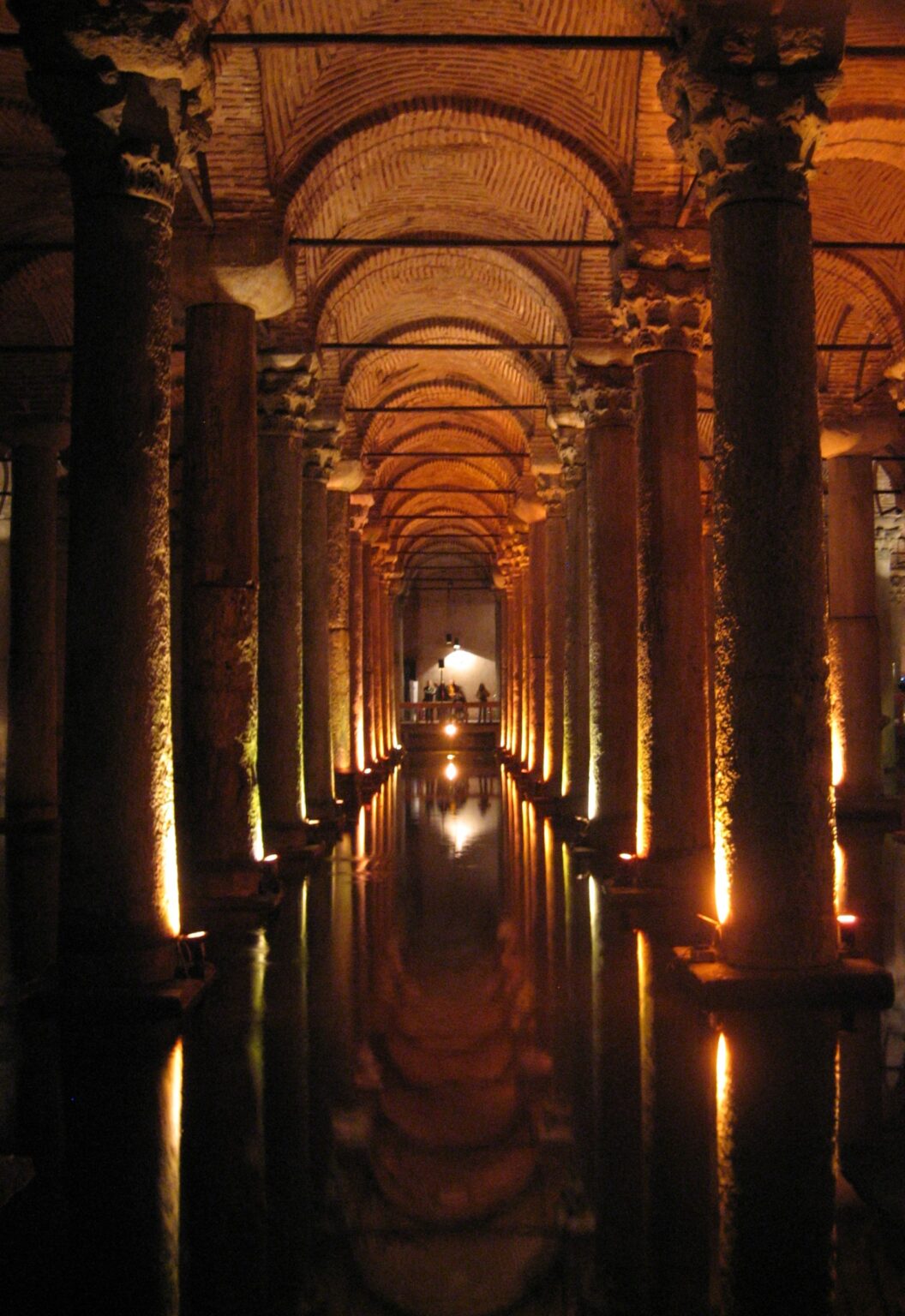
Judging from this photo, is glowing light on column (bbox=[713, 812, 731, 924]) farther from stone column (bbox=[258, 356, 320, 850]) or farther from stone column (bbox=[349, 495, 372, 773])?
stone column (bbox=[349, 495, 372, 773])

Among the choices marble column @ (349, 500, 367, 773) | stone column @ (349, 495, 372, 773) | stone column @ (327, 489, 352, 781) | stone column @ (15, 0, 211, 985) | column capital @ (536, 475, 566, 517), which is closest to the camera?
stone column @ (15, 0, 211, 985)

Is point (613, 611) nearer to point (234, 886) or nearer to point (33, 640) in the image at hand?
point (234, 886)

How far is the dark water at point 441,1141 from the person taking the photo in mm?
3199

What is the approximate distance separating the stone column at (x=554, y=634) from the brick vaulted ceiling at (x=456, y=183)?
196cm

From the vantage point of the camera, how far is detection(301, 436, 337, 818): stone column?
14016mm

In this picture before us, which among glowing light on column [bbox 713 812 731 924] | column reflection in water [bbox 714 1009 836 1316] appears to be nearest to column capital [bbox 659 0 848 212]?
glowing light on column [bbox 713 812 731 924]

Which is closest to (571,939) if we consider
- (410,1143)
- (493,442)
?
(410,1143)

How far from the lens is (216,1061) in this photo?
523cm

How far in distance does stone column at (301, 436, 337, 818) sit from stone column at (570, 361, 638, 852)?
3.76 metres

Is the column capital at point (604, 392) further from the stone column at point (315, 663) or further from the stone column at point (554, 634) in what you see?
the stone column at point (554, 634)

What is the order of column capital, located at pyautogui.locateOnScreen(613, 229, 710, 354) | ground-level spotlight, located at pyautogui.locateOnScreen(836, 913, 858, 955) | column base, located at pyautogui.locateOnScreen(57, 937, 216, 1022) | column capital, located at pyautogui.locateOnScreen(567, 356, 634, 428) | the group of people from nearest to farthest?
column base, located at pyautogui.locateOnScreen(57, 937, 216, 1022) → ground-level spotlight, located at pyautogui.locateOnScreen(836, 913, 858, 955) → column capital, located at pyautogui.locateOnScreen(613, 229, 710, 354) → column capital, located at pyautogui.locateOnScreen(567, 356, 634, 428) → the group of people

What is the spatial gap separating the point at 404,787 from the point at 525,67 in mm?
13128

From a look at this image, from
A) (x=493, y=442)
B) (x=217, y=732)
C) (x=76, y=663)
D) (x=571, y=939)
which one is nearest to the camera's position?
(x=76, y=663)

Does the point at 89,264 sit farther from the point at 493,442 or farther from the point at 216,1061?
the point at 493,442
